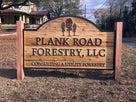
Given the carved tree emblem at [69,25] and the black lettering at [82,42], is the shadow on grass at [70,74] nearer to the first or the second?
the black lettering at [82,42]

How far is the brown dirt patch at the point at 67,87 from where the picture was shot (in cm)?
372

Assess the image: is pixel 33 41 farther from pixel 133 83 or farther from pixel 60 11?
pixel 60 11

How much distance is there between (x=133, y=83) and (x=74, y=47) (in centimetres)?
179

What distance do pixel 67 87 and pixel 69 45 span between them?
3.89ft

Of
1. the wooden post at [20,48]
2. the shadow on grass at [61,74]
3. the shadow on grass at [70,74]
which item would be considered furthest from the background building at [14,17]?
the wooden post at [20,48]

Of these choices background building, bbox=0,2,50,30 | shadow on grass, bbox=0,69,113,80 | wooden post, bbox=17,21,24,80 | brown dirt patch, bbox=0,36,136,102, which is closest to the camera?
brown dirt patch, bbox=0,36,136,102

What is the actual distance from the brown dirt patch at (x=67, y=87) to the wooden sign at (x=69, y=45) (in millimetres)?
416

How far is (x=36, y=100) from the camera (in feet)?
11.9

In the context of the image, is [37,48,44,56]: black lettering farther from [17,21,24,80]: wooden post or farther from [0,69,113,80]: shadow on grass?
→ [0,69,113,80]: shadow on grass

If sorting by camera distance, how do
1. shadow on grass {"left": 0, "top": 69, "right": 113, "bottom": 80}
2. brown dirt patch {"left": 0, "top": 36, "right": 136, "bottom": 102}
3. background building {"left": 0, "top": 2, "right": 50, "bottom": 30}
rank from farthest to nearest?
background building {"left": 0, "top": 2, "right": 50, "bottom": 30}
shadow on grass {"left": 0, "top": 69, "right": 113, "bottom": 80}
brown dirt patch {"left": 0, "top": 36, "right": 136, "bottom": 102}

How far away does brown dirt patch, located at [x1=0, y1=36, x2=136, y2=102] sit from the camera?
3723 millimetres

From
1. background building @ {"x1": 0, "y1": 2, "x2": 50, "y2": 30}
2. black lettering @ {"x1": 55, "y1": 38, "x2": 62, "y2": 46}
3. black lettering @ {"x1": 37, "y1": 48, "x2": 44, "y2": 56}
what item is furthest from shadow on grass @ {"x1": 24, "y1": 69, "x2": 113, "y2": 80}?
background building @ {"x1": 0, "y1": 2, "x2": 50, "y2": 30}

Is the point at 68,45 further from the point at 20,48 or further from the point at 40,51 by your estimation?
the point at 20,48

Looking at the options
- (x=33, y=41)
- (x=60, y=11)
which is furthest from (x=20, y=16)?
(x=33, y=41)
